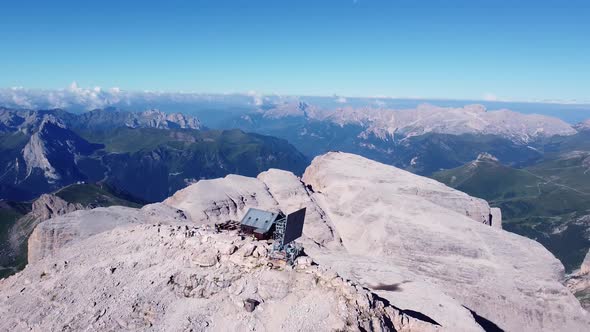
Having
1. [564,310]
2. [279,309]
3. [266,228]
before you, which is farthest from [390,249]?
[279,309]


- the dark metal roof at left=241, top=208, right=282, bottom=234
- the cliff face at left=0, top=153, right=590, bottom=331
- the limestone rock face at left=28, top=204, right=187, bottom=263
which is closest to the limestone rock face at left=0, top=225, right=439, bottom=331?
the cliff face at left=0, top=153, right=590, bottom=331

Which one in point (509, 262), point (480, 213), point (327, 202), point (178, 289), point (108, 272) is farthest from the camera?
point (327, 202)

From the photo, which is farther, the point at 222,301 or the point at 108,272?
the point at 108,272

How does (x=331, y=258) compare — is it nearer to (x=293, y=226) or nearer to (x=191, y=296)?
(x=293, y=226)

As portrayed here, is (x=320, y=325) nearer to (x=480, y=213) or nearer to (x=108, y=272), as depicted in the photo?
(x=108, y=272)

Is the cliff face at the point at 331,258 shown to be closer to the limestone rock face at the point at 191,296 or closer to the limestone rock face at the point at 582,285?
the limestone rock face at the point at 191,296

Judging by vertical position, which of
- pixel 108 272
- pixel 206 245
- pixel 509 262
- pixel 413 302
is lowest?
pixel 509 262
